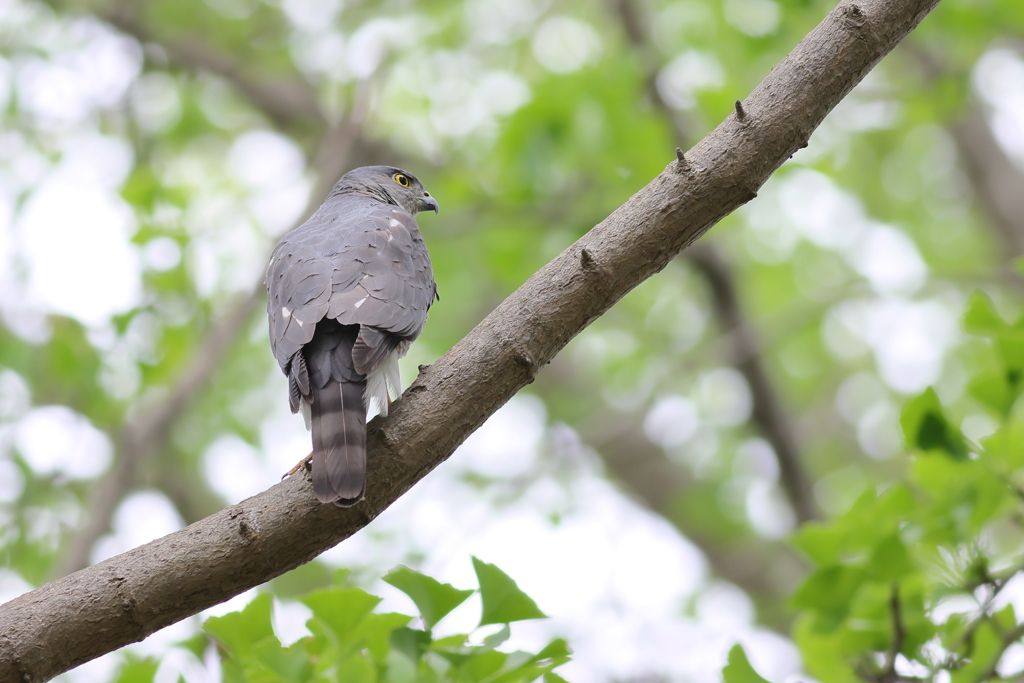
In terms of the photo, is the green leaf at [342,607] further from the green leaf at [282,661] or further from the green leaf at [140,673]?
the green leaf at [140,673]

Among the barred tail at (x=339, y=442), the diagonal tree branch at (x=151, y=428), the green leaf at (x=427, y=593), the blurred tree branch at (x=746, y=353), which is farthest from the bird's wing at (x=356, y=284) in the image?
the blurred tree branch at (x=746, y=353)


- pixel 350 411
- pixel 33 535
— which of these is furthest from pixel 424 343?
pixel 350 411

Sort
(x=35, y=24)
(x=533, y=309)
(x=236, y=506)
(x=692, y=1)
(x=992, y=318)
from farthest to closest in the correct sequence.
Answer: (x=692, y=1), (x=35, y=24), (x=992, y=318), (x=533, y=309), (x=236, y=506)

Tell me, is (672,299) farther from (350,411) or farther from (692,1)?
(350,411)

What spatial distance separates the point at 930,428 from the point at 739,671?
1027mm

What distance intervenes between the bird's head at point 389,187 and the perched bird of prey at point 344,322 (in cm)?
127

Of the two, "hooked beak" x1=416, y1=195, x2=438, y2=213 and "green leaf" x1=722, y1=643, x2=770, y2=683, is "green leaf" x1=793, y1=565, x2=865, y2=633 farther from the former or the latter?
"hooked beak" x1=416, y1=195, x2=438, y2=213

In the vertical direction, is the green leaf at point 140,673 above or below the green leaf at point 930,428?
above

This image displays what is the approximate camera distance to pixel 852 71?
9.00 ft

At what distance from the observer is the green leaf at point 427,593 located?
2471 millimetres

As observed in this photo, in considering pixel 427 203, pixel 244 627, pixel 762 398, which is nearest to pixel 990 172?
pixel 762 398

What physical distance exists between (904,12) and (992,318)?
3.52ft

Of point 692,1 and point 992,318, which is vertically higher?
point 692,1

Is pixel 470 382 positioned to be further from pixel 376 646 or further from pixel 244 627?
pixel 244 627
